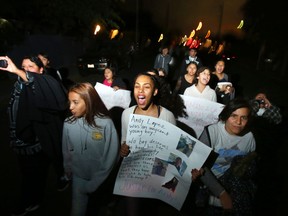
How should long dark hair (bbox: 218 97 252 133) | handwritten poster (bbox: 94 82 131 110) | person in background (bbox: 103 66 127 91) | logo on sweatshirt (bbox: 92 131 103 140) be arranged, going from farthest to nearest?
1. person in background (bbox: 103 66 127 91)
2. handwritten poster (bbox: 94 82 131 110)
3. logo on sweatshirt (bbox: 92 131 103 140)
4. long dark hair (bbox: 218 97 252 133)

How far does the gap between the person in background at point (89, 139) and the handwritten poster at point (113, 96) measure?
278 centimetres

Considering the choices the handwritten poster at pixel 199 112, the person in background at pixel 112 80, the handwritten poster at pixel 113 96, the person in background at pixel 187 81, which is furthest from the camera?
the person in background at pixel 112 80

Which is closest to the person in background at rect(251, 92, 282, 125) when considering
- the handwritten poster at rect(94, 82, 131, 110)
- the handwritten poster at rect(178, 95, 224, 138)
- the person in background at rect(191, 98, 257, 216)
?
the handwritten poster at rect(178, 95, 224, 138)

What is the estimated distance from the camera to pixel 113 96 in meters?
5.92

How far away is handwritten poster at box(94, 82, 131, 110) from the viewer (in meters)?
5.86

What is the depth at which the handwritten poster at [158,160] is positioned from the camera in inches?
104

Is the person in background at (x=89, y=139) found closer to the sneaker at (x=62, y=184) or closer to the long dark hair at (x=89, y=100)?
the long dark hair at (x=89, y=100)

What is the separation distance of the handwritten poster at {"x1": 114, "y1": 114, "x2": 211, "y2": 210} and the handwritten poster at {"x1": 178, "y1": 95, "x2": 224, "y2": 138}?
91.0 inches

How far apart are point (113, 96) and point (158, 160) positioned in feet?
10.7

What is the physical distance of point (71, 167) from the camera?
10.4 feet

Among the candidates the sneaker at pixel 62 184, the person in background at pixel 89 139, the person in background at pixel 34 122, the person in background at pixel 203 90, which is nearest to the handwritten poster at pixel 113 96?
the person in background at pixel 203 90

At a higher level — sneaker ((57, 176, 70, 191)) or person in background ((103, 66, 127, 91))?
person in background ((103, 66, 127, 91))

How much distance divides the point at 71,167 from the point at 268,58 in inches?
1022

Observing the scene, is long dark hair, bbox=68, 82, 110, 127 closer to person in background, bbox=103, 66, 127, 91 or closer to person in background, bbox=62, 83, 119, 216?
person in background, bbox=62, 83, 119, 216
